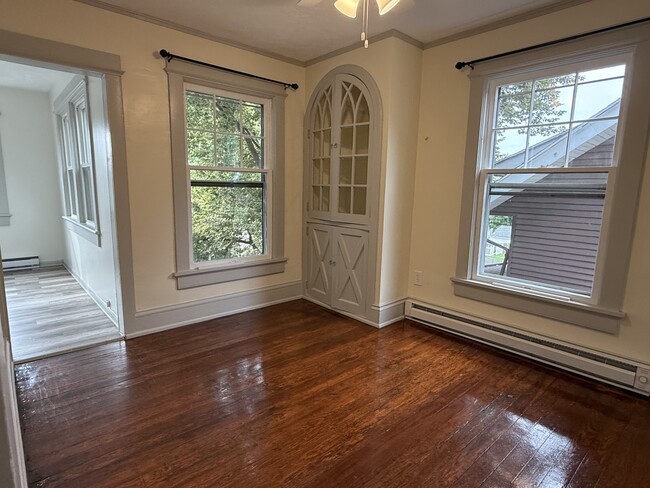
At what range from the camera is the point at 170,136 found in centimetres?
315

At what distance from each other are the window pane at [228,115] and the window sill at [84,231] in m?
1.66

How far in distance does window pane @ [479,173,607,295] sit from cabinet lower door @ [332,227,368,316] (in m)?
1.09

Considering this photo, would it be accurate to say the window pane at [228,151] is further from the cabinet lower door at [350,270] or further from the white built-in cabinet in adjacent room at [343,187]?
the cabinet lower door at [350,270]

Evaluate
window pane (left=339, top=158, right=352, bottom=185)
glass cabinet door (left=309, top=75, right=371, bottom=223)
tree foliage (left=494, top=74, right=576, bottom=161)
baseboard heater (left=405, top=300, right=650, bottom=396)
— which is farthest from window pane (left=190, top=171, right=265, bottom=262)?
tree foliage (left=494, top=74, right=576, bottom=161)

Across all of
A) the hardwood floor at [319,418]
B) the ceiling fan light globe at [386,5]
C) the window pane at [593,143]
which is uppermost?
the ceiling fan light globe at [386,5]

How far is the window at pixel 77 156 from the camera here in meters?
3.71

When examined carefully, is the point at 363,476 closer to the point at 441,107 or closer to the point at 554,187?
the point at 554,187

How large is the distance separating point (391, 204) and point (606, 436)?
221 cm

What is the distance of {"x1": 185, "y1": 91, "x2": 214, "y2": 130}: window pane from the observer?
3.30 metres

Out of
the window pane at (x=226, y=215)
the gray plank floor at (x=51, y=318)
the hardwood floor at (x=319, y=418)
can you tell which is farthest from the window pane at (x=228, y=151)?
the gray plank floor at (x=51, y=318)

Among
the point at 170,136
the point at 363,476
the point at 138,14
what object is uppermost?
the point at 138,14

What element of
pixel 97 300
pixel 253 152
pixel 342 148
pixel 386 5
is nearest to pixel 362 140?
pixel 342 148

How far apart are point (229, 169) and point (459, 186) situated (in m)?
2.19

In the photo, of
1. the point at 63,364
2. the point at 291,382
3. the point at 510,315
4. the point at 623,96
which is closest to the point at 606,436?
the point at 510,315
